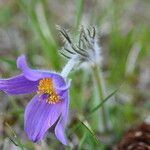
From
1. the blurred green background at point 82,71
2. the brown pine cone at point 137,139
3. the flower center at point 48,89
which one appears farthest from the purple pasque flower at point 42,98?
the brown pine cone at point 137,139

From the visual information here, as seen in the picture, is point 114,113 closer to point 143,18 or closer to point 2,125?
point 2,125

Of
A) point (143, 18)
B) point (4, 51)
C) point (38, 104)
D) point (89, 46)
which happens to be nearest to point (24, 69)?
point (38, 104)

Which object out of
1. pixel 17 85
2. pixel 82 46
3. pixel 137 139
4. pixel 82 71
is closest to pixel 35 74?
pixel 17 85

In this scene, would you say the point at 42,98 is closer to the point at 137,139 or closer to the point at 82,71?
the point at 137,139

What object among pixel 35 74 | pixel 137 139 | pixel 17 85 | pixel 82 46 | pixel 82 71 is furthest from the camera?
pixel 82 71

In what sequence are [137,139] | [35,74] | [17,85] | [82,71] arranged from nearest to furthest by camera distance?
[35,74] < [17,85] < [137,139] < [82,71]

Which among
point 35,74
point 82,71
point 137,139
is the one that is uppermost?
point 35,74

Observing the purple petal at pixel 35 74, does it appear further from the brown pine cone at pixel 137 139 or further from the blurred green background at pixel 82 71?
the brown pine cone at pixel 137 139
